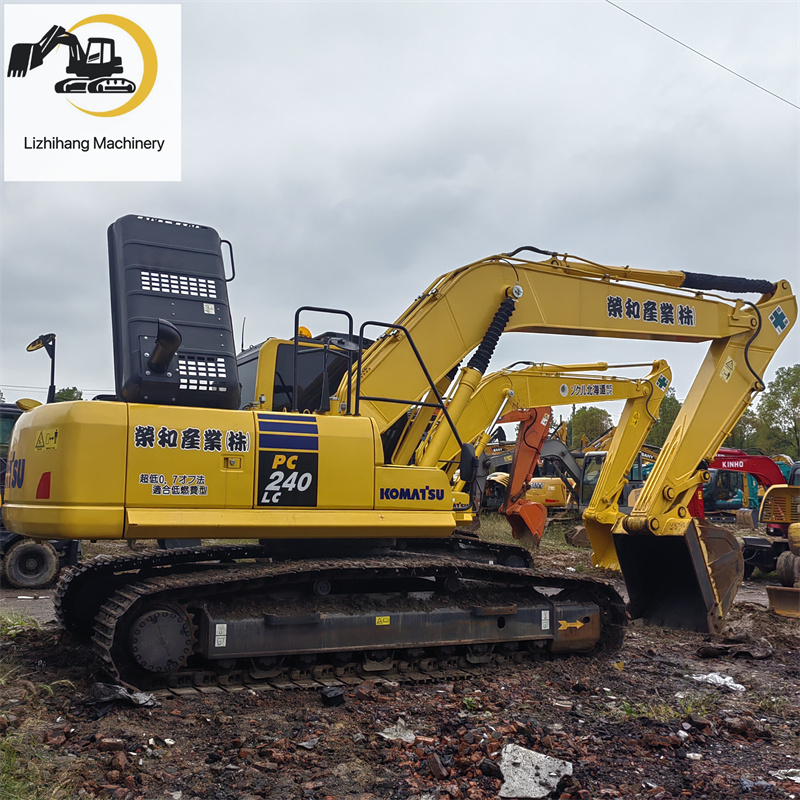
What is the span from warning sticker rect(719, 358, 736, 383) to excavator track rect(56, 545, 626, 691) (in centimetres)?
322

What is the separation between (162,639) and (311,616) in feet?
3.67

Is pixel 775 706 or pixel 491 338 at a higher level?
pixel 491 338

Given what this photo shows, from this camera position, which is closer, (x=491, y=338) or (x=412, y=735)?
(x=412, y=735)

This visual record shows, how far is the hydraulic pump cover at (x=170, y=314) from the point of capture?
5895 mm

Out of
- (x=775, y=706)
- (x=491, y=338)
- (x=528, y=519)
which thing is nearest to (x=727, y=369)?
A: (x=491, y=338)

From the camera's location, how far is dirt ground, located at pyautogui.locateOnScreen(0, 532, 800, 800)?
443cm

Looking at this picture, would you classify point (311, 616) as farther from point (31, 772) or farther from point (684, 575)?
point (684, 575)

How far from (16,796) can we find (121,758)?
0.68 m

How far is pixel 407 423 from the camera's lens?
7.84 m

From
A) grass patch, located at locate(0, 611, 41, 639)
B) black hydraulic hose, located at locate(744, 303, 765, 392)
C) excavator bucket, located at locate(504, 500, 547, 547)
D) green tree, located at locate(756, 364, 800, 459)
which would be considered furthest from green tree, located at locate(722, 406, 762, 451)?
grass patch, located at locate(0, 611, 41, 639)

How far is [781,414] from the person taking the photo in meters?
44.2

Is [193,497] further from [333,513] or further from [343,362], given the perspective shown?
[343,362]

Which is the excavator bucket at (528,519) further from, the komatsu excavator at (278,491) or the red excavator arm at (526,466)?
the komatsu excavator at (278,491)

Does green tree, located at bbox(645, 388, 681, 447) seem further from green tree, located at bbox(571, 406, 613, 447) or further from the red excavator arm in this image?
the red excavator arm
